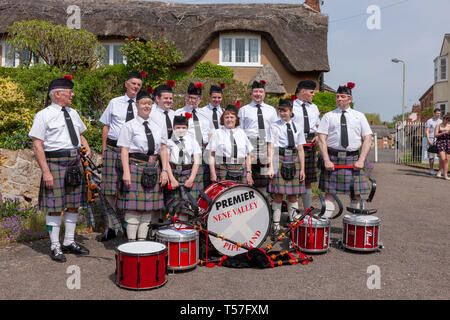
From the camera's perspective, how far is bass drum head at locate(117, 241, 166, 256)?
11.6ft

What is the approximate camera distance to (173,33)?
17641mm

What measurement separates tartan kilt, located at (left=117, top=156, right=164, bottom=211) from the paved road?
0.67 metres

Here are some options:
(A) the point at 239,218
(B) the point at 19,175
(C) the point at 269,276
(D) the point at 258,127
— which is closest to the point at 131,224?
(A) the point at 239,218

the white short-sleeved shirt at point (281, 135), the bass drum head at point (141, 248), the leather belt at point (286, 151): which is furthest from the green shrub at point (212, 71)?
the bass drum head at point (141, 248)

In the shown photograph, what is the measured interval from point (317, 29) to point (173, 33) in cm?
668

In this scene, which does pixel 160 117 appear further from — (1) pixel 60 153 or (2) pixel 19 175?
(2) pixel 19 175

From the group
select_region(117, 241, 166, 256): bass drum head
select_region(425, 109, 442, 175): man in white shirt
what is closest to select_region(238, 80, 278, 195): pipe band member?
select_region(117, 241, 166, 256): bass drum head

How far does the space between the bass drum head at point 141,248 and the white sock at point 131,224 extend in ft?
2.22

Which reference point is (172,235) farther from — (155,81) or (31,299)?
(155,81)

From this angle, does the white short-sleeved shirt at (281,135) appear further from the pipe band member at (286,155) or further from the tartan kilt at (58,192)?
the tartan kilt at (58,192)

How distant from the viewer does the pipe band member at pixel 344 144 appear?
17.1ft

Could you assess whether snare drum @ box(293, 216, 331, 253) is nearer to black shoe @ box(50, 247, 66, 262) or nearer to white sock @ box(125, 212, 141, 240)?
white sock @ box(125, 212, 141, 240)

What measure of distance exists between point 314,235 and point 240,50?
1467 cm
